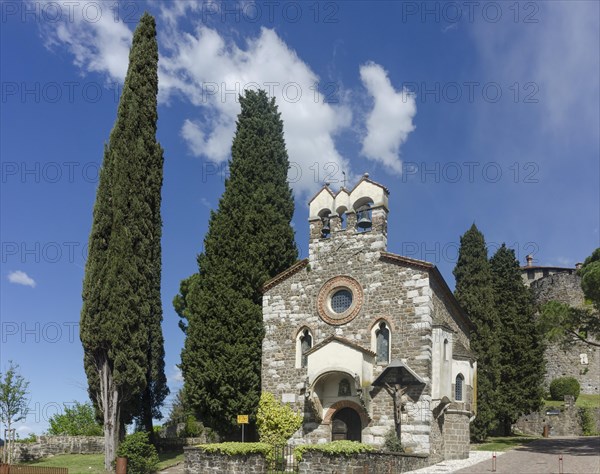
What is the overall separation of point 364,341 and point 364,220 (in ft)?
17.3

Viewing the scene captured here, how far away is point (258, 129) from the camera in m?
31.9

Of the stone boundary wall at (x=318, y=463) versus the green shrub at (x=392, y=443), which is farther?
the green shrub at (x=392, y=443)

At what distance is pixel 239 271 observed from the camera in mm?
28719

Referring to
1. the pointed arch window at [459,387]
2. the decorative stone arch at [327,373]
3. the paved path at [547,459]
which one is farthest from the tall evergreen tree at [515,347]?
the decorative stone arch at [327,373]

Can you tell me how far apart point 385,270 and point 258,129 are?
36.0 ft

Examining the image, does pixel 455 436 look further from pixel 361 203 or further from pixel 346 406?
pixel 361 203

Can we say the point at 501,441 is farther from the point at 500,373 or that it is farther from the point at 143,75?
the point at 143,75

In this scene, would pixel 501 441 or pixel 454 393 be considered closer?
pixel 454 393

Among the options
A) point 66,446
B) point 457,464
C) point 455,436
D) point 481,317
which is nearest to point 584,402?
point 481,317

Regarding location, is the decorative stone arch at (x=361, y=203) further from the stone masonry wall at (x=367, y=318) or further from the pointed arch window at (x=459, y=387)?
the pointed arch window at (x=459, y=387)

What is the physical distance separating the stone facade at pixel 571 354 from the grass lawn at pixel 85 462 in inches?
1580

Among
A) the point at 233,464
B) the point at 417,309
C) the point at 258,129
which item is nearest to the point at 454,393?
the point at 417,309

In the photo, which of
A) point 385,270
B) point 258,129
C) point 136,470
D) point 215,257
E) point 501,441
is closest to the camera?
point 136,470

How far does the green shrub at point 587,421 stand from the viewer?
42075 mm
